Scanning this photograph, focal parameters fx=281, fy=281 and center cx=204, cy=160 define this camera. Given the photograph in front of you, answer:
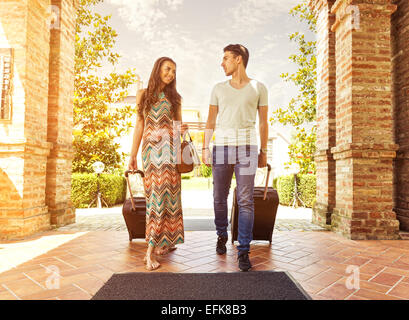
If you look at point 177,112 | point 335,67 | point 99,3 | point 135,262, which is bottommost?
point 135,262

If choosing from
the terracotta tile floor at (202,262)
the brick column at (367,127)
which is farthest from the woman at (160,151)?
the brick column at (367,127)

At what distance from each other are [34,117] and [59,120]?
20.8 inches

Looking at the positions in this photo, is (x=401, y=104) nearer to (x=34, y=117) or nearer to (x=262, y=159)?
(x=262, y=159)

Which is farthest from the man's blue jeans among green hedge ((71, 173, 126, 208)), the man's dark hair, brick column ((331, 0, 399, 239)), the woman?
green hedge ((71, 173, 126, 208))

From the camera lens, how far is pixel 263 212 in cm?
326

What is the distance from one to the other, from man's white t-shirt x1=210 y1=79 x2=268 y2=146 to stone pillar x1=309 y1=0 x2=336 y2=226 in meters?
2.38

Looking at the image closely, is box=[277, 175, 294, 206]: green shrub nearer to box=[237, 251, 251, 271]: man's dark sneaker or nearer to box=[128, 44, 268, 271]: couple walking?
box=[128, 44, 268, 271]: couple walking

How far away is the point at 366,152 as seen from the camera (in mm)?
3748

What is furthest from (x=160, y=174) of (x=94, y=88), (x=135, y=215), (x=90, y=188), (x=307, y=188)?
(x=94, y=88)

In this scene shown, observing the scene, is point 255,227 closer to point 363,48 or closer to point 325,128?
point 325,128

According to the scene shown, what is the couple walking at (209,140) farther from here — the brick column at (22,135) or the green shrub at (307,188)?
the green shrub at (307,188)
